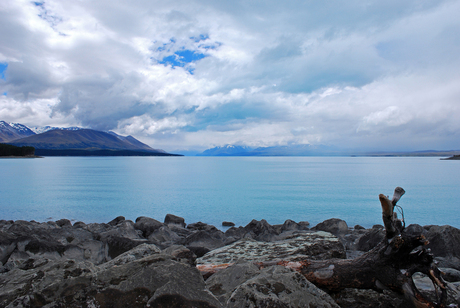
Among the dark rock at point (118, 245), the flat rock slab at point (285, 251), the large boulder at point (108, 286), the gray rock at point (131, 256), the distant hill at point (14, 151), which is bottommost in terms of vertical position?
the dark rock at point (118, 245)

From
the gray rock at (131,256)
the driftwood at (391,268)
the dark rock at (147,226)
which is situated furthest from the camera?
the dark rock at (147,226)

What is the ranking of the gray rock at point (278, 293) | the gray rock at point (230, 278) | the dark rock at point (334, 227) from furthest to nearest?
the dark rock at point (334, 227) → the gray rock at point (230, 278) → the gray rock at point (278, 293)

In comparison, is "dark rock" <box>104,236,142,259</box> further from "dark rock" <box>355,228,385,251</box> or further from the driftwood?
"dark rock" <box>355,228,385,251</box>

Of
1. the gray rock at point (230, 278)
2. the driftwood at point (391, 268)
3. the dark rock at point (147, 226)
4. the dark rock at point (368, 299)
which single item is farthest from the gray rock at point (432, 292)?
the dark rock at point (147, 226)

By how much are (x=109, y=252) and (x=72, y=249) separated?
36.2 inches

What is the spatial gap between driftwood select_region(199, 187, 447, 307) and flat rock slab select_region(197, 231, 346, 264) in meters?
0.88

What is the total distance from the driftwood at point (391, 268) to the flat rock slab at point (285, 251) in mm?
883

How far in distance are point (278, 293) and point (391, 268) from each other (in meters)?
1.61

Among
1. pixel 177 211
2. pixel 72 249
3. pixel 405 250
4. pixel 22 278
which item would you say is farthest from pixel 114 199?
pixel 405 250

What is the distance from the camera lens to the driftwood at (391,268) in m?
3.39

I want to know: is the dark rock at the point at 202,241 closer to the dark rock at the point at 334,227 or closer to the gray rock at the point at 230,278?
the gray rock at the point at 230,278

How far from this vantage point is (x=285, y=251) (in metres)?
5.26

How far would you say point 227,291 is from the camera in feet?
12.3

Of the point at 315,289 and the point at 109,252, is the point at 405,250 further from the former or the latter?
the point at 109,252
